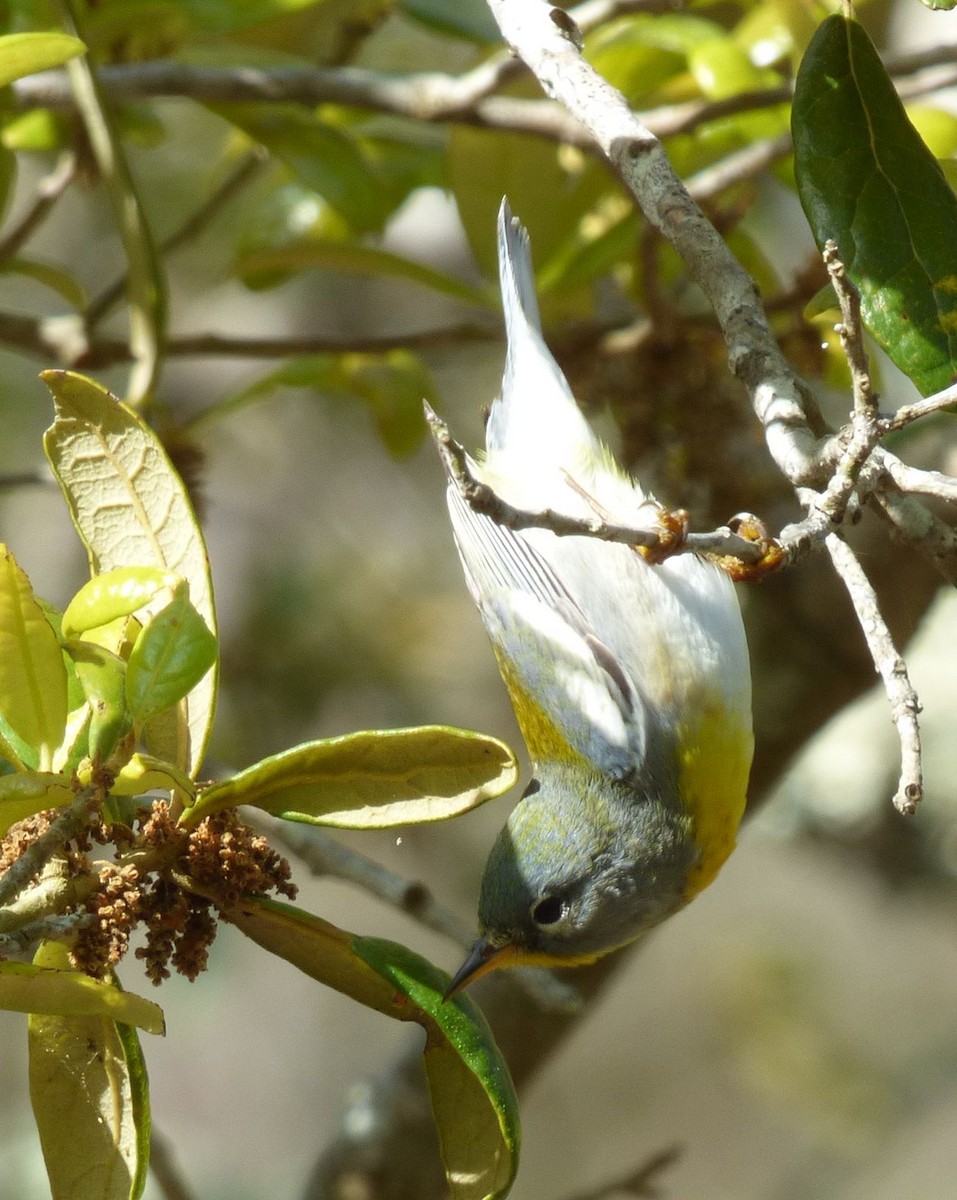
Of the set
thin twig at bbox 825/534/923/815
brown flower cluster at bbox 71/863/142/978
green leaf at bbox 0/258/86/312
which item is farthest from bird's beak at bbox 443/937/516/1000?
green leaf at bbox 0/258/86/312

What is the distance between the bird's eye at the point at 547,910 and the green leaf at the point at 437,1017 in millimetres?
803

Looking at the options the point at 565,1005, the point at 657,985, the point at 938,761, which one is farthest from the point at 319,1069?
the point at 565,1005

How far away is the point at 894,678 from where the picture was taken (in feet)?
3.03

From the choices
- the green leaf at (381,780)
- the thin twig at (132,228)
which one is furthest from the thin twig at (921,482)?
the thin twig at (132,228)

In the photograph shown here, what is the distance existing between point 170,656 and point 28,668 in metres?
0.12

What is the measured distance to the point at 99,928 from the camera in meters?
0.96

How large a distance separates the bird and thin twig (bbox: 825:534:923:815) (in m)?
0.78

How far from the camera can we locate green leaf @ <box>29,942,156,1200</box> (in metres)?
0.99

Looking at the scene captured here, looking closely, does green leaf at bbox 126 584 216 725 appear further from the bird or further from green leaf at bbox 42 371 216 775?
the bird

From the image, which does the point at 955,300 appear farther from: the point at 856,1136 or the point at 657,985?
the point at 657,985

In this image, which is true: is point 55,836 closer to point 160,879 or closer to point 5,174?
point 160,879

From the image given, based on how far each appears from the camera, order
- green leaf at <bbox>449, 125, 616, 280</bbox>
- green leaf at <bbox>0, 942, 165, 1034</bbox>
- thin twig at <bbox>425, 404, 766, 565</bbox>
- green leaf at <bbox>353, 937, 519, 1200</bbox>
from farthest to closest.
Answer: green leaf at <bbox>449, 125, 616, 280</bbox>, green leaf at <bbox>353, 937, 519, 1200</bbox>, green leaf at <bbox>0, 942, 165, 1034</bbox>, thin twig at <bbox>425, 404, 766, 565</bbox>

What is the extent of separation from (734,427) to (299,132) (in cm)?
91

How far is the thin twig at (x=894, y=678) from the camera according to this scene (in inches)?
34.8
